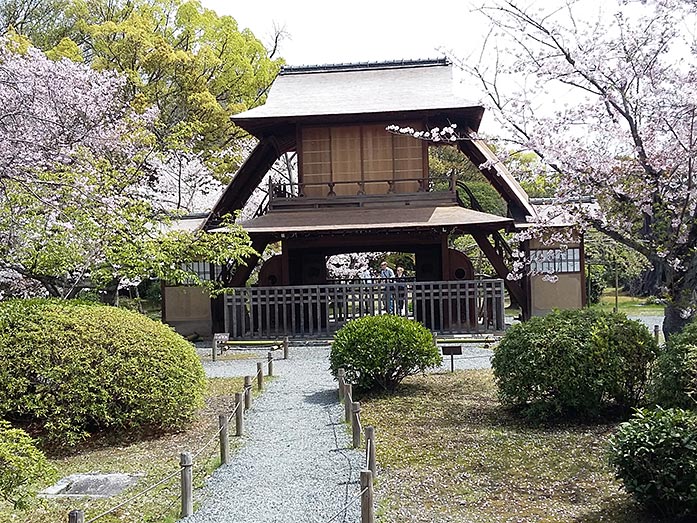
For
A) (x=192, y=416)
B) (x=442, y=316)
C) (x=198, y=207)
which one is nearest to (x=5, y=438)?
(x=192, y=416)

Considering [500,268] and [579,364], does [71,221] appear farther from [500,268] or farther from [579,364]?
[500,268]

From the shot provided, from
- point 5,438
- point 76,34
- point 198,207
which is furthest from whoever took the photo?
point 76,34

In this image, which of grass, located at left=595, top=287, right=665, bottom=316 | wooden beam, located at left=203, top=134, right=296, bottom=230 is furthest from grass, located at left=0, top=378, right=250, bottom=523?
grass, located at left=595, top=287, right=665, bottom=316

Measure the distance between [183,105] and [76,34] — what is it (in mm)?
7086

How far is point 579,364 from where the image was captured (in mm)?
8445

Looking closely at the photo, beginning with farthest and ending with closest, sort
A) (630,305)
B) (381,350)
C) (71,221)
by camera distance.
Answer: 1. (630,305)
2. (71,221)
3. (381,350)

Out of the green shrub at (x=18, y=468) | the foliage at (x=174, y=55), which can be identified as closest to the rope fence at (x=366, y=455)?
the green shrub at (x=18, y=468)

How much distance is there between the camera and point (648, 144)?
9562mm

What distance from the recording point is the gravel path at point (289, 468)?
596cm

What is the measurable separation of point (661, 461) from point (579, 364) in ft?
10.3

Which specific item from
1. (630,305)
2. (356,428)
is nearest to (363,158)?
(356,428)

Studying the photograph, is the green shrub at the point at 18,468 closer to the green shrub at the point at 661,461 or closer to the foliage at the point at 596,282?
the green shrub at the point at 661,461

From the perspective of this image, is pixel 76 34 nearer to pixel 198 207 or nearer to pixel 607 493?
pixel 198 207

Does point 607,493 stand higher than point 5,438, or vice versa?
point 5,438
